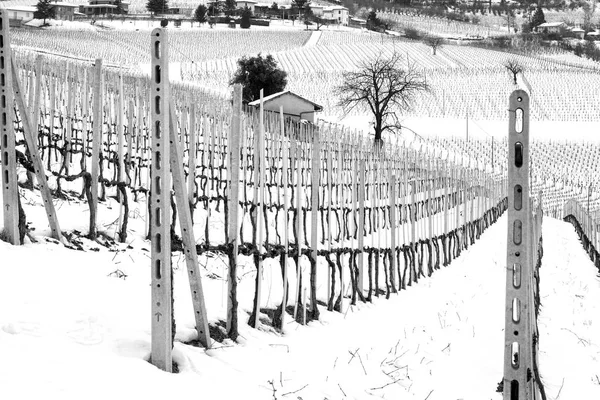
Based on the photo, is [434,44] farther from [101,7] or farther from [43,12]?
[101,7]

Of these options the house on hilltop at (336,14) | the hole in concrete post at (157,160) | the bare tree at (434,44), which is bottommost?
the hole in concrete post at (157,160)

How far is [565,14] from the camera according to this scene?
7087 inches

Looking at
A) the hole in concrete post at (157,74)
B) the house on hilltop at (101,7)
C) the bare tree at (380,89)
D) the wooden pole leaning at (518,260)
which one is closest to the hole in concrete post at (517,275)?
the wooden pole leaning at (518,260)

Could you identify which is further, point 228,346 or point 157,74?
point 228,346

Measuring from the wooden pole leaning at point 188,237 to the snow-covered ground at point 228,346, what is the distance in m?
0.10

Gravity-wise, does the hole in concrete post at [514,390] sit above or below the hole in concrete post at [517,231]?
below

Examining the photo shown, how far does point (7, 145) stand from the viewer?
4930 millimetres

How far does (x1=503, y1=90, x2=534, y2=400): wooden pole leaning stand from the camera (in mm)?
3449

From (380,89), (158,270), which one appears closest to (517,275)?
(158,270)

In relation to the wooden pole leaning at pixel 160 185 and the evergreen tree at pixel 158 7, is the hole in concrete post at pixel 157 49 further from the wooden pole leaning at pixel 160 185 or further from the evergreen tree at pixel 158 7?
the evergreen tree at pixel 158 7

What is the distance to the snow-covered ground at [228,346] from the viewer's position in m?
3.44

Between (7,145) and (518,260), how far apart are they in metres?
2.96

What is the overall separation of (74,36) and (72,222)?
78.2m

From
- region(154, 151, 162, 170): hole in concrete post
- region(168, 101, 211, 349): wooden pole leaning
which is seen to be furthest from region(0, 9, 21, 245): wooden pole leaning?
region(154, 151, 162, 170): hole in concrete post
